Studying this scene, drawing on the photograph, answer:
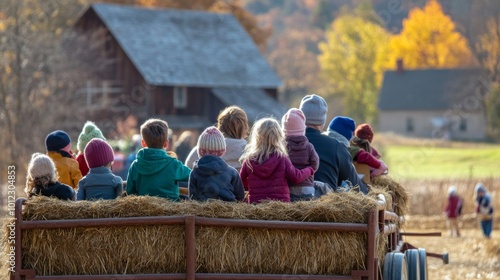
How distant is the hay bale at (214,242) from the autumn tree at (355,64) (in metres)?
84.6

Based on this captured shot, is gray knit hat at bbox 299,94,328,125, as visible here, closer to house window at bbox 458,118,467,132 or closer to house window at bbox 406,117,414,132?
house window at bbox 458,118,467,132

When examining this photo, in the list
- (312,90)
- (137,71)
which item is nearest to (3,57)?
(137,71)

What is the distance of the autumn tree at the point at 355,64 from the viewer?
309 feet

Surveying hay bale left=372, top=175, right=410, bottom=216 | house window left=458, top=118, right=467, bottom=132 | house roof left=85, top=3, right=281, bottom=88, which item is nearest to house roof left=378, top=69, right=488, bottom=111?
house window left=458, top=118, right=467, bottom=132

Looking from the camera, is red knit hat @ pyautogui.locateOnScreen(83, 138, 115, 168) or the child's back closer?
red knit hat @ pyautogui.locateOnScreen(83, 138, 115, 168)

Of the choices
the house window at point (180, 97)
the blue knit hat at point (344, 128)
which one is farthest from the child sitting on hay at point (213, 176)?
the house window at point (180, 97)

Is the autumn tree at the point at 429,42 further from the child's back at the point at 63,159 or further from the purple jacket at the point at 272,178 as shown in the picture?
the purple jacket at the point at 272,178

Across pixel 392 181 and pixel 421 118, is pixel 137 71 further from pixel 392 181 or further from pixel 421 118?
pixel 421 118

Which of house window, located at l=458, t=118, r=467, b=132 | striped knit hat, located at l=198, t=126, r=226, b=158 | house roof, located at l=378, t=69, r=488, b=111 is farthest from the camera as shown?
house roof, located at l=378, t=69, r=488, b=111

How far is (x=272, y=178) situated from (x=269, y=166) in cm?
11

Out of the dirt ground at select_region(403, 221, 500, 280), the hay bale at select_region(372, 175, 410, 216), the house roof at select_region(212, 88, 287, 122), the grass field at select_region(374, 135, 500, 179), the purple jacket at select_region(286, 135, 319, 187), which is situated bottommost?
the dirt ground at select_region(403, 221, 500, 280)

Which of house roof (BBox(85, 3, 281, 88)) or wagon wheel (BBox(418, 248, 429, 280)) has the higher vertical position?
house roof (BBox(85, 3, 281, 88))

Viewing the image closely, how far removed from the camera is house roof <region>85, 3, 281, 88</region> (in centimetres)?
5141

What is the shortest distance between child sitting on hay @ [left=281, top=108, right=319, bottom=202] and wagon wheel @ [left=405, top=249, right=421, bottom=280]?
1338 mm
